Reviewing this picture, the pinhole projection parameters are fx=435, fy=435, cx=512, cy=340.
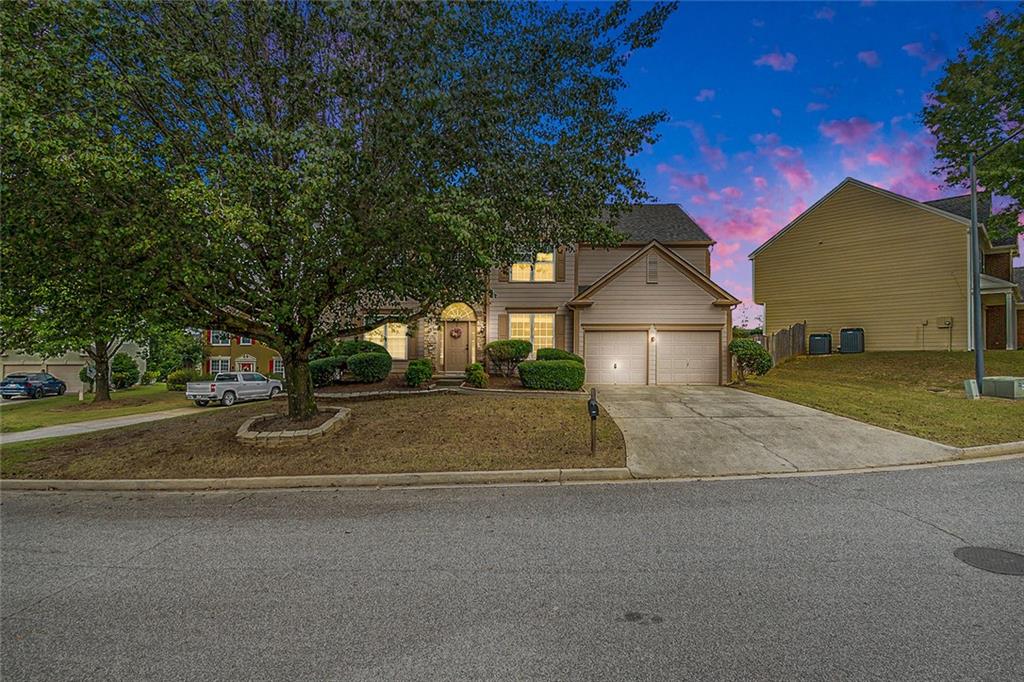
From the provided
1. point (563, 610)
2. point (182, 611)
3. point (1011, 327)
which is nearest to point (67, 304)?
point (182, 611)

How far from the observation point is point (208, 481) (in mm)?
7273

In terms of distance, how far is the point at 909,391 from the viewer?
46.8 feet

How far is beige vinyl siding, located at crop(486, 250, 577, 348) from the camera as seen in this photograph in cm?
1889

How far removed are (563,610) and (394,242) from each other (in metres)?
7.10

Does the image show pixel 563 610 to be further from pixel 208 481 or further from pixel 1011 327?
pixel 1011 327

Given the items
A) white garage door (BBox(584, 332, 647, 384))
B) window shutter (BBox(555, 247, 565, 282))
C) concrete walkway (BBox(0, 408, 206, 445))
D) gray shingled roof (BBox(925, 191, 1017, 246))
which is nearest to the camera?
concrete walkway (BBox(0, 408, 206, 445))

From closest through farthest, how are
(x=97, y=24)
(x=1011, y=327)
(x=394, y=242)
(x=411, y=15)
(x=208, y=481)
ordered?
(x=97, y=24) → (x=208, y=481) → (x=411, y=15) → (x=394, y=242) → (x=1011, y=327)

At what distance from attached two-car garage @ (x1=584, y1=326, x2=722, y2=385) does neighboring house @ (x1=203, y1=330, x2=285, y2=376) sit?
23049mm

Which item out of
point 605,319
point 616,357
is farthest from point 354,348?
point 616,357

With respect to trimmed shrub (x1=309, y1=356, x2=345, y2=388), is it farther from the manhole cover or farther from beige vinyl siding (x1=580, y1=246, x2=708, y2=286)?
the manhole cover

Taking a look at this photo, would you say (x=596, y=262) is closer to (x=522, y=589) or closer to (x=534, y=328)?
(x=534, y=328)

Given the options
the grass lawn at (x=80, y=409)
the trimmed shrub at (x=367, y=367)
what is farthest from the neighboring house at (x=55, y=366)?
the trimmed shrub at (x=367, y=367)

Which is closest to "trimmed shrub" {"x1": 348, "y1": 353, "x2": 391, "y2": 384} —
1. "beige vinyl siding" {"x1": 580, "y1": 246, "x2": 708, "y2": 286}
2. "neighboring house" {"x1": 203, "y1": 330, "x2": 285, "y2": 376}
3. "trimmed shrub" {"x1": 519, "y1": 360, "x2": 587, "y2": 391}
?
"trimmed shrub" {"x1": 519, "y1": 360, "x2": 587, "y2": 391}

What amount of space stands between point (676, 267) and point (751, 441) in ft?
33.5
